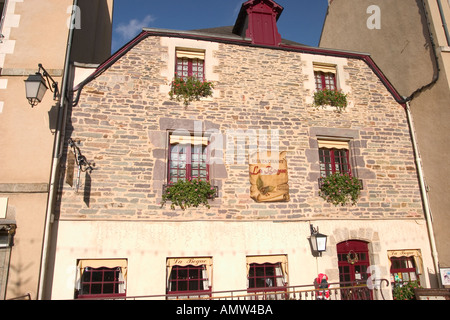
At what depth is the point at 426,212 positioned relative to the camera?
7.04 metres

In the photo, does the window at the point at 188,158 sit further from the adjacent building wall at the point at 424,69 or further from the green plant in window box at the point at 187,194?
the adjacent building wall at the point at 424,69

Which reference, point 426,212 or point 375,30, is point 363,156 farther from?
point 375,30

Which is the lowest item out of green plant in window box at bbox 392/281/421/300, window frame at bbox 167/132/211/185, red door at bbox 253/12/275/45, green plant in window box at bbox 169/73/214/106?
green plant in window box at bbox 392/281/421/300

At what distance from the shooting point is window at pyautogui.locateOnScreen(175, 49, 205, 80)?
7191 millimetres

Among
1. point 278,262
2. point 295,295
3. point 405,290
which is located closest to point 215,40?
point 278,262

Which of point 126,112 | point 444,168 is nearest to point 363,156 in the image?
point 444,168

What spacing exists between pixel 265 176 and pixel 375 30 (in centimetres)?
576

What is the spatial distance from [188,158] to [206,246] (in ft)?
5.79

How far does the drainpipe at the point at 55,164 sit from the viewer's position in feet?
16.9

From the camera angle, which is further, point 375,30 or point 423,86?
point 375,30

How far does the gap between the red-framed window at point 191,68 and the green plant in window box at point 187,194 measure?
244 centimetres

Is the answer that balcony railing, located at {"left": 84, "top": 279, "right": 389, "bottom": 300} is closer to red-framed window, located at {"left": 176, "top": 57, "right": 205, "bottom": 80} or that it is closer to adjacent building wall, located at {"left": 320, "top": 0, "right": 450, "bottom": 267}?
adjacent building wall, located at {"left": 320, "top": 0, "right": 450, "bottom": 267}

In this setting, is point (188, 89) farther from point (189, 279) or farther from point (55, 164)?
point (189, 279)

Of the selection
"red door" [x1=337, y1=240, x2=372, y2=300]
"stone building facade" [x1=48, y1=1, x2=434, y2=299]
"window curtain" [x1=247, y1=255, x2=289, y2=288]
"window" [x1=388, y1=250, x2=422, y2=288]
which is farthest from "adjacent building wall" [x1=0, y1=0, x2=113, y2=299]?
"window" [x1=388, y1=250, x2=422, y2=288]
